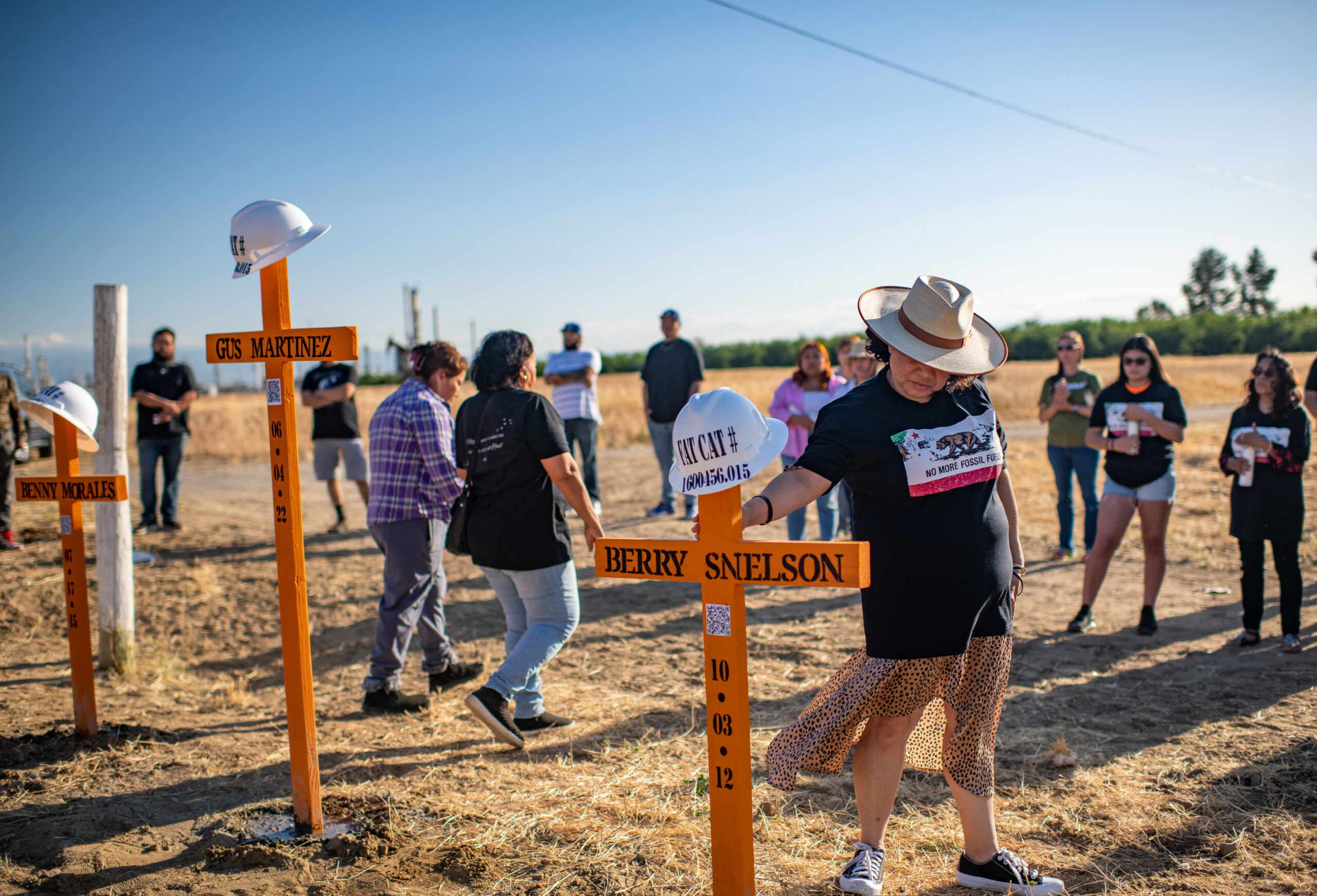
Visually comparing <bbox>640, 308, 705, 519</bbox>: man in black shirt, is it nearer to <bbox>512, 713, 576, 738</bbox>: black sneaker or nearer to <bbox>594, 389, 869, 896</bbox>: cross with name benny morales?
<bbox>512, 713, 576, 738</bbox>: black sneaker

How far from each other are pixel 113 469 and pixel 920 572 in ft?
17.4

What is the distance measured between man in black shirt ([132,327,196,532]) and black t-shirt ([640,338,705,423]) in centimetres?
504

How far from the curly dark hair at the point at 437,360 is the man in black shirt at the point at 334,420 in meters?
4.34

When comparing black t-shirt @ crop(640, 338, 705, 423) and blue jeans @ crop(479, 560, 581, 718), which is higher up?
black t-shirt @ crop(640, 338, 705, 423)

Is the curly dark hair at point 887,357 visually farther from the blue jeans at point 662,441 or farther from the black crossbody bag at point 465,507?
the blue jeans at point 662,441

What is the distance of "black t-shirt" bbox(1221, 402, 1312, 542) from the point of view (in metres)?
5.52

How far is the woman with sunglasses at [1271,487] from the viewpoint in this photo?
5.53 m

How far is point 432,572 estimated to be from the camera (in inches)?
202

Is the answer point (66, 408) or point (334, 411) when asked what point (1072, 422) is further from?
point (66, 408)

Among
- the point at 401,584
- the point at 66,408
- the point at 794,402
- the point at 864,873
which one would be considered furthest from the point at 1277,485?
the point at 66,408

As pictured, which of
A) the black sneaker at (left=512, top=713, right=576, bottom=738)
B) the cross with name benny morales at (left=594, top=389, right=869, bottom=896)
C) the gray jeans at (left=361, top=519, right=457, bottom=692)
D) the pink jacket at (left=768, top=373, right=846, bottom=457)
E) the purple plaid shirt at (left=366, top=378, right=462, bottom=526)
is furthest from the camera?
the pink jacket at (left=768, top=373, right=846, bottom=457)

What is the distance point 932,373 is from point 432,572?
10.9 ft

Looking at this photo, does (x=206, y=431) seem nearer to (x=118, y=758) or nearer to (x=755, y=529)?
(x=755, y=529)

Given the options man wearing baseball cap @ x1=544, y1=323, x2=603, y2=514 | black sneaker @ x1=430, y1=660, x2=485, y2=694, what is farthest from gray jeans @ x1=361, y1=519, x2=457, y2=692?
man wearing baseball cap @ x1=544, y1=323, x2=603, y2=514
